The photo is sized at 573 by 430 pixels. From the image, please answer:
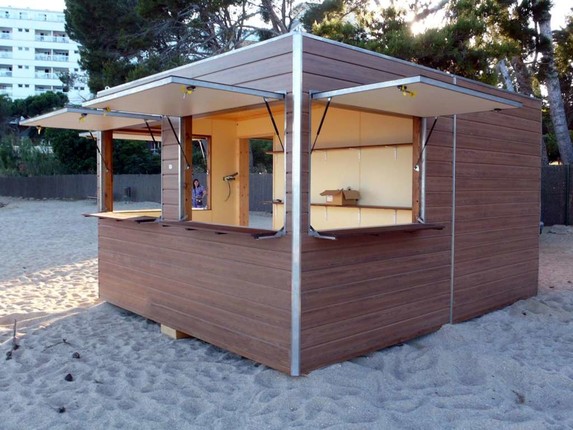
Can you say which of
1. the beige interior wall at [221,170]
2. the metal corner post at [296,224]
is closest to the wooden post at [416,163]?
the metal corner post at [296,224]

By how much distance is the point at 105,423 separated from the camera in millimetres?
3559

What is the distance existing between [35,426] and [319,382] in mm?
1856

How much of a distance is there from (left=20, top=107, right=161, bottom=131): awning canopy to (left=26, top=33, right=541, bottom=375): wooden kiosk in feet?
0.07

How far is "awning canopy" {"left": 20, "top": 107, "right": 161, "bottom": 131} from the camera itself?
5188 millimetres

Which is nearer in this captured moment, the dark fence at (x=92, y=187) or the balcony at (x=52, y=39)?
the dark fence at (x=92, y=187)

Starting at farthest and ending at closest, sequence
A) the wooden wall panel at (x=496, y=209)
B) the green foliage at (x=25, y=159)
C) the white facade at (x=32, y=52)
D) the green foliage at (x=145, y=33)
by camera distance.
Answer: the white facade at (x=32, y=52), the green foliage at (x=25, y=159), the green foliage at (x=145, y=33), the wooden wall panel at (x=496, y=209)

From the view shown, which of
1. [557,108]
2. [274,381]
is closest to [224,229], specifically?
[274,381]

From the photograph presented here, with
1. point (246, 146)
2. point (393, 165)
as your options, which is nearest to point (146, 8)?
point (246, 146)

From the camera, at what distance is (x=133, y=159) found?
29766mm

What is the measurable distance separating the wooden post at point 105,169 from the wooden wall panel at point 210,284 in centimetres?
59

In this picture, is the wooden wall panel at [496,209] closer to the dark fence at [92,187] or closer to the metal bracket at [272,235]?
the metal bracket at [272,235]

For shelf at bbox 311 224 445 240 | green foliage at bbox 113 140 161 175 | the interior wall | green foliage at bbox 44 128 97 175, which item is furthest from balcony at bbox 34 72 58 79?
shelf at bbox 311 224 445 240

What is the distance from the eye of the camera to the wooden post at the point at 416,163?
512cm

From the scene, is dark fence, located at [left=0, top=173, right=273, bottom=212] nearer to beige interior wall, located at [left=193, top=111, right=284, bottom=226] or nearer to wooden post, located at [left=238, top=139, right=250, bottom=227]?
wooden post, located at [left=238, top=139, right=250, bottom=227]
